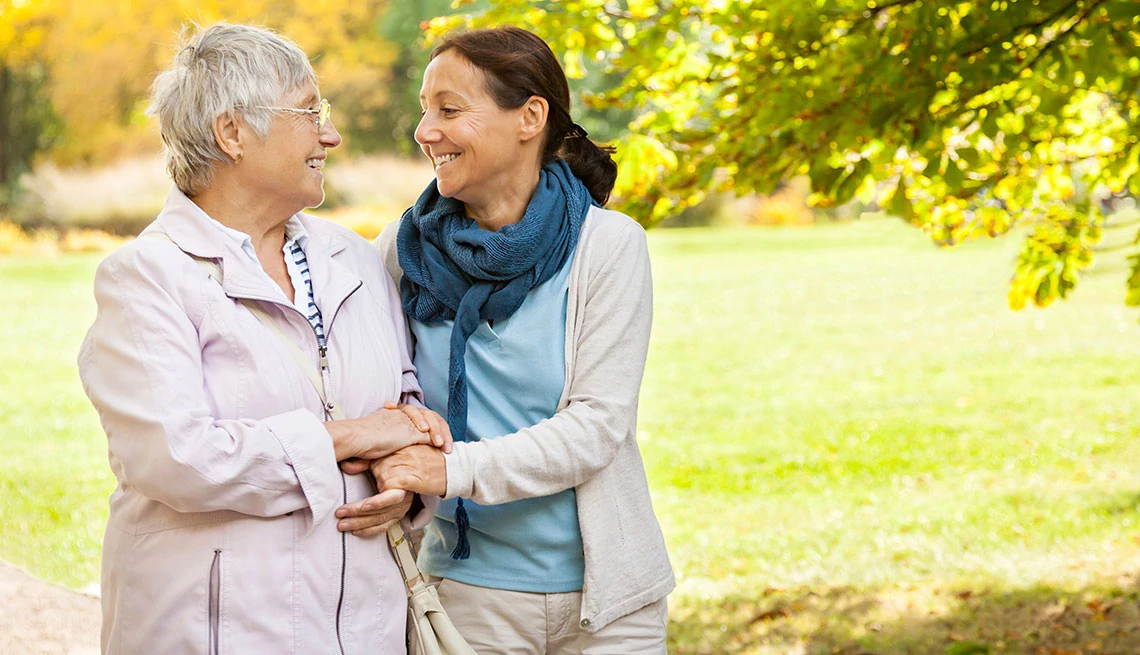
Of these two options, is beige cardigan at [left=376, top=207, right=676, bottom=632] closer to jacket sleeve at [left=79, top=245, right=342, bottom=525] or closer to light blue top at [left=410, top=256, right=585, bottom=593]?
light blue top at [left=410, top=256, right=585, bottom=593]

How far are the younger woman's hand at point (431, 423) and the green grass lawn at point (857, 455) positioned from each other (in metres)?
2.88

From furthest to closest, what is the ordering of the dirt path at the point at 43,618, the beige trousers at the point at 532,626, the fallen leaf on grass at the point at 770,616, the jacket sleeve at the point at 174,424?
the fallen leaf on grass at the point at 770,616
the dirt path at the point at 43,618
the beige trousers at the point at 532,626
the jacket sleeve at the point at 174,424

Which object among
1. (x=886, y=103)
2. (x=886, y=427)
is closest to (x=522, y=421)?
(x=886, y=103)

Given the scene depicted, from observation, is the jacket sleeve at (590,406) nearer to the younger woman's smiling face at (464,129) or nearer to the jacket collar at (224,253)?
the younger woman's smiling face at (464,129)

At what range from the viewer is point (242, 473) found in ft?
5.84

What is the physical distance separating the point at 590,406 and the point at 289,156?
69 centimetres

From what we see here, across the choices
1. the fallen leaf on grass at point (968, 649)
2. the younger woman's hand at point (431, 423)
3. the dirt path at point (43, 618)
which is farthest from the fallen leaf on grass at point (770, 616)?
the younger woman's hand at point (431, 423)

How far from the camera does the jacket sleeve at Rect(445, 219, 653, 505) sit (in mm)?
2000

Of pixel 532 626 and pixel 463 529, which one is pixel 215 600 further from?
pixel 532 626

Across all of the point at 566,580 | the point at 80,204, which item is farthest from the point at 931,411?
the point at 80,204

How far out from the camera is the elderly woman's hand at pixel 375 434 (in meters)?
1.91

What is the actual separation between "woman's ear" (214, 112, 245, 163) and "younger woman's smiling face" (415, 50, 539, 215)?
33 cm

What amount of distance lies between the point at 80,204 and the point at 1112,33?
1553 centimetres

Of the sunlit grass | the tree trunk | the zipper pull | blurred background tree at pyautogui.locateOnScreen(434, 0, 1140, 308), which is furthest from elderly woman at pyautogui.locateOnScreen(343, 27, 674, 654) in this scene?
the tree trunk
